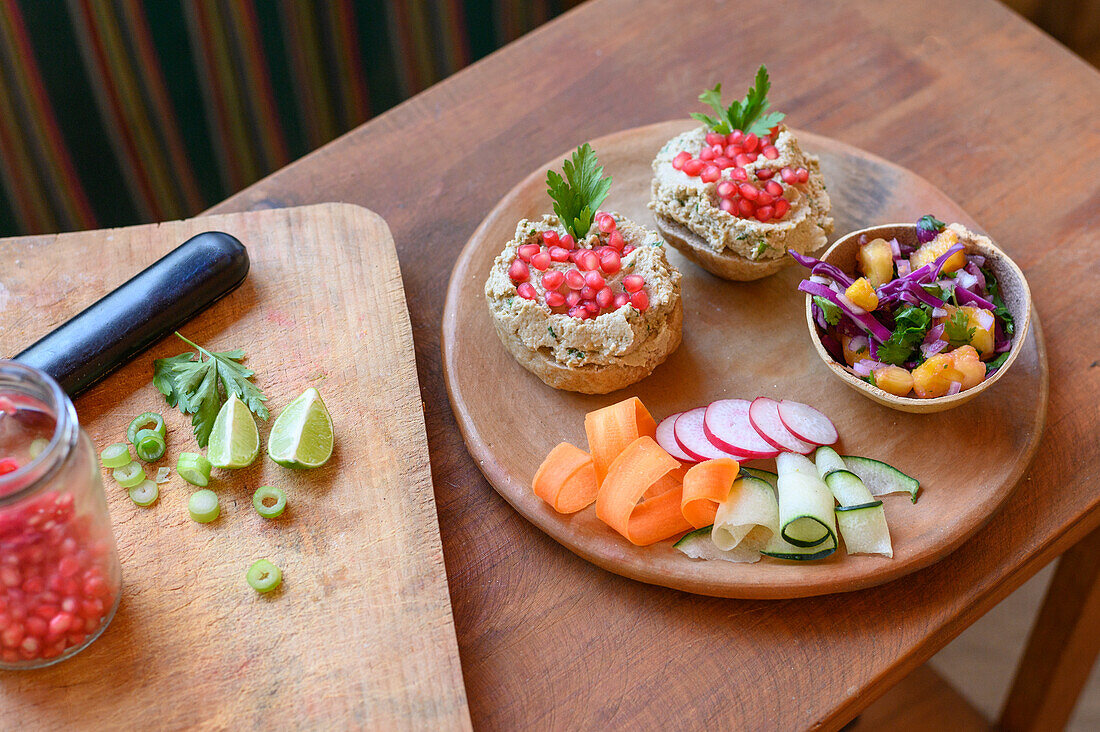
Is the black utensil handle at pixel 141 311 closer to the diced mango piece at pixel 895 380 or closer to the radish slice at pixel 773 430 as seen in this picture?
the radish slice at pixel 773 430

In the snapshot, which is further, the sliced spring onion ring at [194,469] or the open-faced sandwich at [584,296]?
the open-faced sandwich at [584,296]

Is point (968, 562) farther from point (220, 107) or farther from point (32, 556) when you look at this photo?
point (220, 107)

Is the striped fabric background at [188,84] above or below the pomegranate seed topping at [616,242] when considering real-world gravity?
below

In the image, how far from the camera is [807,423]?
2.15m

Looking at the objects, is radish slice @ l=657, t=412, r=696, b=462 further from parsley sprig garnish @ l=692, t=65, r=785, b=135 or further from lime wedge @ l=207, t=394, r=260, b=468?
lime wedge @ l=207, t=394, r=260, b=468

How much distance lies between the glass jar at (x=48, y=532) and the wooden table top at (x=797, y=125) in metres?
0.73

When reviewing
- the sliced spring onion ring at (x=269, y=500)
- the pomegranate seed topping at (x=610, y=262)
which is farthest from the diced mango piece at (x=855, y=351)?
the sliced spring onion ring at (x=269, y=500)

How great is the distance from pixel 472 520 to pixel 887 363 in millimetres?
1032

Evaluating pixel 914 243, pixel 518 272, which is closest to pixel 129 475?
pixel 518 272

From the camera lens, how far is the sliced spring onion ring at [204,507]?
1.99 meters

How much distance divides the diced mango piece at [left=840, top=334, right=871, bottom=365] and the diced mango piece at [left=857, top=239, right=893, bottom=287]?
158 millimetres

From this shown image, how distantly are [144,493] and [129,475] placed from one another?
59 millimetres

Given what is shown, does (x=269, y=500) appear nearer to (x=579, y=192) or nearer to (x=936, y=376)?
(x=579, y=192)

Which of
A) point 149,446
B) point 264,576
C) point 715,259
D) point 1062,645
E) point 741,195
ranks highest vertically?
point 741,195
